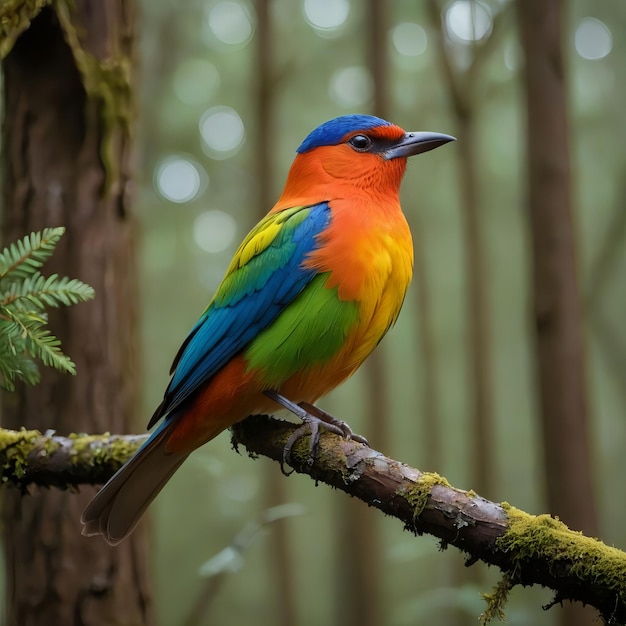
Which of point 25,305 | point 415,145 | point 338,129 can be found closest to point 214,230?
point 338,129

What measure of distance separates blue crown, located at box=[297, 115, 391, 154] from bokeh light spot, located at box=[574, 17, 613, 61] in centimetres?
796

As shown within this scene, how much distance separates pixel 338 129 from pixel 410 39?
7679 millimetres

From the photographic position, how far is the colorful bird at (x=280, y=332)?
9.17ft

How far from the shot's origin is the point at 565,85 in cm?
475

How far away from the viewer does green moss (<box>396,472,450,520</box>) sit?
213 centimetres

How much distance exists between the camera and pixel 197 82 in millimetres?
11570

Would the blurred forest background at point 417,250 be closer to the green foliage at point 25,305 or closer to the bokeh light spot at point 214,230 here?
the bokeh light spot at point 214,230

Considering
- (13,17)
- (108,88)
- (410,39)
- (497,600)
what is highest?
Answer: (410,39)

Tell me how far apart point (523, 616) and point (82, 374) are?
3.51 meters

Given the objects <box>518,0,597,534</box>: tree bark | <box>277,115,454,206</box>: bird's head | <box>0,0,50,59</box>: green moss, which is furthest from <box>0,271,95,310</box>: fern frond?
<box>518,0,597,534</box>: tree bark

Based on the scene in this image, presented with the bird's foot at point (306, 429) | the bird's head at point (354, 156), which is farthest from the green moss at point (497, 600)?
the bird's head at point (354, 156)

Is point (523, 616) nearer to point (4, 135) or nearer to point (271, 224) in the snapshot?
point (271, 224)

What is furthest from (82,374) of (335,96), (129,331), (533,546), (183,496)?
(183,496)

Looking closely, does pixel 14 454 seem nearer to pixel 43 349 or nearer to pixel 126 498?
pixel 126 498
